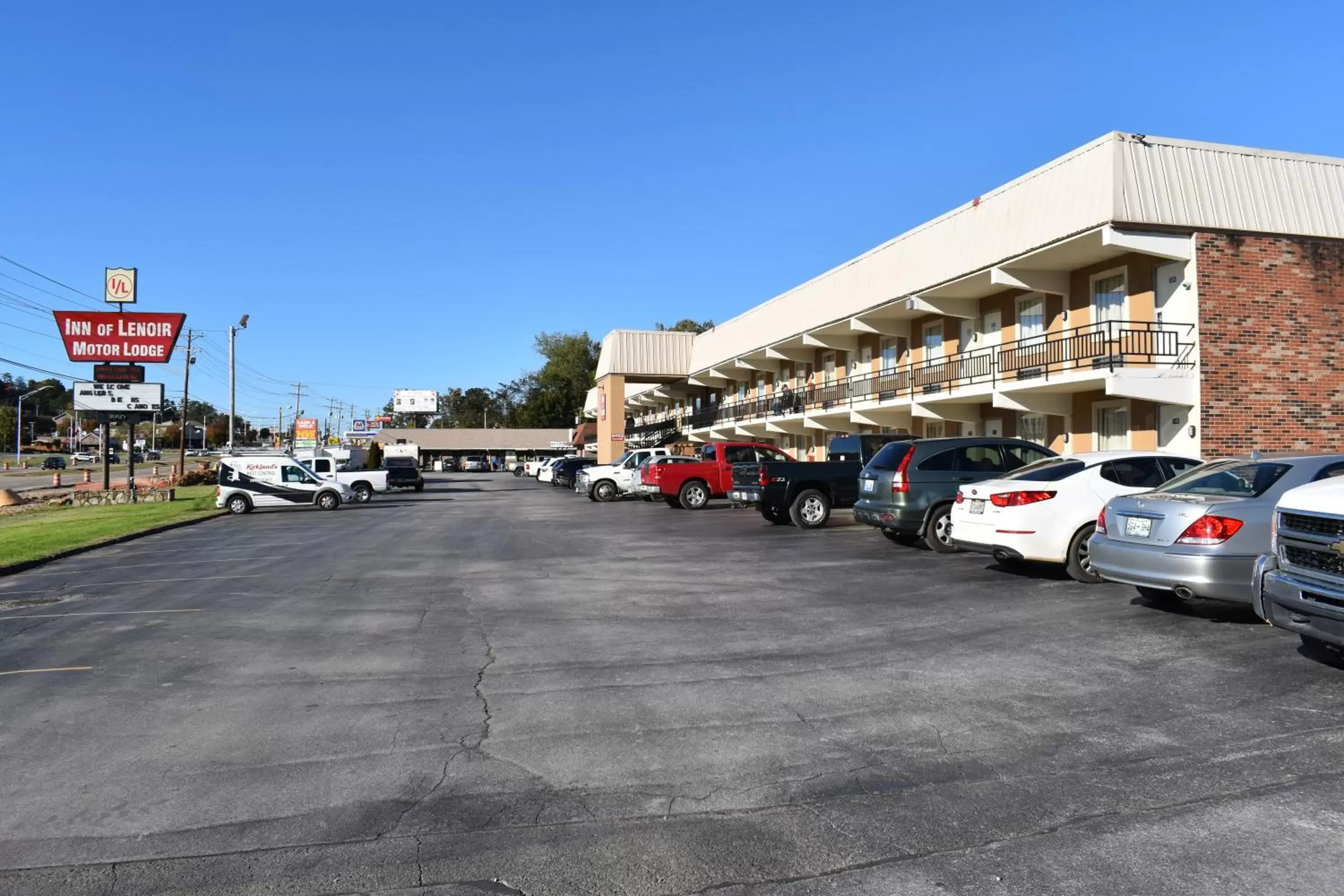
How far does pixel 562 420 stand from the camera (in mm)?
115875

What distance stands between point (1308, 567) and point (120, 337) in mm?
41802

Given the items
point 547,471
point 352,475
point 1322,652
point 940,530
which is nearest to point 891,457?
point 940,530

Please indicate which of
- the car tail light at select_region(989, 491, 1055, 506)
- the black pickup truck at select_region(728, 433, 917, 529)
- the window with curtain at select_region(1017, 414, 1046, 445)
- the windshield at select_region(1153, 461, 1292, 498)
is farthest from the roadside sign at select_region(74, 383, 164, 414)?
the windshield at select_region(1153, 461, 1292, 498)

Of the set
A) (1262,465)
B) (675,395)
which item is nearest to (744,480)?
(1262,465)

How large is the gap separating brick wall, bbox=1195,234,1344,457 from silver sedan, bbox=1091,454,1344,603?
12.0m

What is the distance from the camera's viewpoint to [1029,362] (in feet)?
77.6

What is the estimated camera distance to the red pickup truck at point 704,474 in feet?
89.2

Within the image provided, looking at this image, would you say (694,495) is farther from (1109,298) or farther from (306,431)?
(306,431)

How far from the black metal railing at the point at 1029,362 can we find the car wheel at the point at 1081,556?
9530 mm

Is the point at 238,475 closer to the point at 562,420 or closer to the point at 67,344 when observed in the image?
the point at 67,344

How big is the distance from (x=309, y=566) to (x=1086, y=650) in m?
11.1

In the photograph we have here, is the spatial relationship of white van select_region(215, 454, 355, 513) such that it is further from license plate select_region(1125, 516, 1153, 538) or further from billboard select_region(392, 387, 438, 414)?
billboard select_region(392, 387, 438, 414)

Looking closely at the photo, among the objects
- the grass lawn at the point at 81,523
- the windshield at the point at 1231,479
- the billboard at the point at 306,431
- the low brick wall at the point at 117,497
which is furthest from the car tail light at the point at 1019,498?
the billboard at the point at 306,431

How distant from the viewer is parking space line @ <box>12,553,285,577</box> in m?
15.0
